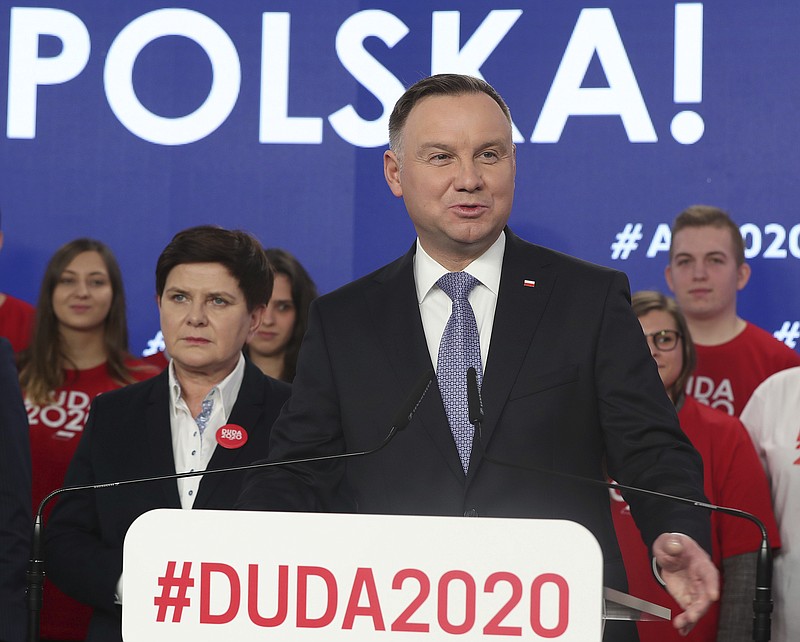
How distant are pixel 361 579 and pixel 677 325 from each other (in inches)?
80.4

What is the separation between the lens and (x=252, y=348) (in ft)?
11.7

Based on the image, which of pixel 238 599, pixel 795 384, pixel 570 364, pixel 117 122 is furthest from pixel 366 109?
pixel 238 599

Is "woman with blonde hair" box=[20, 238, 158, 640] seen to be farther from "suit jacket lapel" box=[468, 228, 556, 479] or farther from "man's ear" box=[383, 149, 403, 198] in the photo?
"suit jacket lapel" box=[468, 228, 556, 479]

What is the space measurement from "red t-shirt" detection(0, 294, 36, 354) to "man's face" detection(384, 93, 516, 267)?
2406 mm

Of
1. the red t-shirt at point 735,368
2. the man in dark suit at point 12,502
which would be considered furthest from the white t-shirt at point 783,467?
the man in dark suit at point 12,502

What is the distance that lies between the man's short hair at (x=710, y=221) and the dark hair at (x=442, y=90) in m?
1.97

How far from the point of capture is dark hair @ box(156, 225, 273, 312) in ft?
9.03

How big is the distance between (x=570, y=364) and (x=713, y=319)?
2.04 meters

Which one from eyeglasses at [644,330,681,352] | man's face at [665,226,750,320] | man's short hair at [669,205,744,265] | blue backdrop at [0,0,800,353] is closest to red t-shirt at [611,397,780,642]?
eyeglasses at [644,330,681,352]

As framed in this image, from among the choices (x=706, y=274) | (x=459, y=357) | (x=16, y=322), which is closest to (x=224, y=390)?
(x=459, y=357)

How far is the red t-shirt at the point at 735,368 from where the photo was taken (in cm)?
362

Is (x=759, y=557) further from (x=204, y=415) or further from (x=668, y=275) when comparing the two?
(x=668, y=275)

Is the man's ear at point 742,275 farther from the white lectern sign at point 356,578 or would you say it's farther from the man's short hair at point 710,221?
the white lectern sign at point 356,578

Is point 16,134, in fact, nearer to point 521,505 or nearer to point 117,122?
point 117,122
